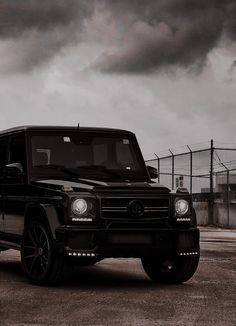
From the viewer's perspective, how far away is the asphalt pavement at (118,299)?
6754mm

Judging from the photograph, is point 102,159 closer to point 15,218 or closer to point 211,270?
point 15,218

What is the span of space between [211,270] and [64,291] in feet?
10.6

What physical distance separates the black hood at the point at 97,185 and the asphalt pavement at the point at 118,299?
120 cm

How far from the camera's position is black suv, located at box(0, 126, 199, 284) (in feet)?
28.3

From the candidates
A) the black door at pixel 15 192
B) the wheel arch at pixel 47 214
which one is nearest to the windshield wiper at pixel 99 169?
the black door at pixel 15 192

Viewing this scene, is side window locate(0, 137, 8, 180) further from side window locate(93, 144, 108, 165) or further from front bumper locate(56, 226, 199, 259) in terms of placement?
front bumper locate(56, 226, 199, 259)

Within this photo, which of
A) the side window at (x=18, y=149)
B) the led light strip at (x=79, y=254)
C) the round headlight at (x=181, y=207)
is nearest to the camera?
the led light strip at (x=79, y=254)

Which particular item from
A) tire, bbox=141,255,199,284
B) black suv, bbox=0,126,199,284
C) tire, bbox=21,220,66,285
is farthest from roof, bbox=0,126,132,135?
tire, bbox=141,255,199,284

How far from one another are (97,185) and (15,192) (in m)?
1.60

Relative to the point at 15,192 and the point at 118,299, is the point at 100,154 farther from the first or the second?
the point at 118,299

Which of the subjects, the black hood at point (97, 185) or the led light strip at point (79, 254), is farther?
the black hood at point (97, 185)

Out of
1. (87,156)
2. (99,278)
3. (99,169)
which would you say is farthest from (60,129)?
(99,278)

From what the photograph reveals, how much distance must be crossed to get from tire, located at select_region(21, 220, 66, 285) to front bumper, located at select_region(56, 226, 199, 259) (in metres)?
0.23

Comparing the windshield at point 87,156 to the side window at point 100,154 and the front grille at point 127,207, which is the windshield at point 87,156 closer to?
the side window at point 100,154
